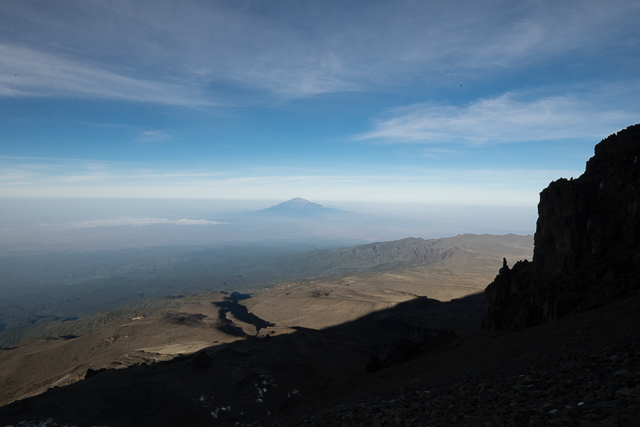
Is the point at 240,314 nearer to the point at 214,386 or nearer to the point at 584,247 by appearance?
the point at 214,386

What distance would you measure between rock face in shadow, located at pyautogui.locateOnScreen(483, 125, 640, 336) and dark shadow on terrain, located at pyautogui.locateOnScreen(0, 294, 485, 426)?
8.76m

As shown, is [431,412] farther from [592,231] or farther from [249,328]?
[249,328]

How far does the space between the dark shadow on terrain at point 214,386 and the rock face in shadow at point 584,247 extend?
8.76 meters

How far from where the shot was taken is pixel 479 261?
623 feet

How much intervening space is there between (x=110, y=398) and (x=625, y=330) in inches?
1431

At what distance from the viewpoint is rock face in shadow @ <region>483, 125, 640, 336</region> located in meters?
22.3

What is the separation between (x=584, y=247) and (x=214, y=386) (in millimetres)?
35796

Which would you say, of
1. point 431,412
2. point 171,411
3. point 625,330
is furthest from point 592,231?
point 171,411

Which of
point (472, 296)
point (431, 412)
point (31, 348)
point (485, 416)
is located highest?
point (485, 416)

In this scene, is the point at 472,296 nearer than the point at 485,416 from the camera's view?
No

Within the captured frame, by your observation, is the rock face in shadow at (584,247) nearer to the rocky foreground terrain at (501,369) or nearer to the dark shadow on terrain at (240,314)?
the rocky foreground terrain at (501,369)

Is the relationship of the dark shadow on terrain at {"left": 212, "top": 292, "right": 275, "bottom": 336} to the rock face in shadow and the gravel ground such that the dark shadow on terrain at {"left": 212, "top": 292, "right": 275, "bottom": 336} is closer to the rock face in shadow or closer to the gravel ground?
the rock face in shadow

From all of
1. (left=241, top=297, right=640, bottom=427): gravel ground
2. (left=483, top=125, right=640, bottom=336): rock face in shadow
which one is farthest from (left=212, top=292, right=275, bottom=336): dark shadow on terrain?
(left=241, top=297, right=640, bottom=427): gravel ground

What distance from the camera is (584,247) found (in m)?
25.4
